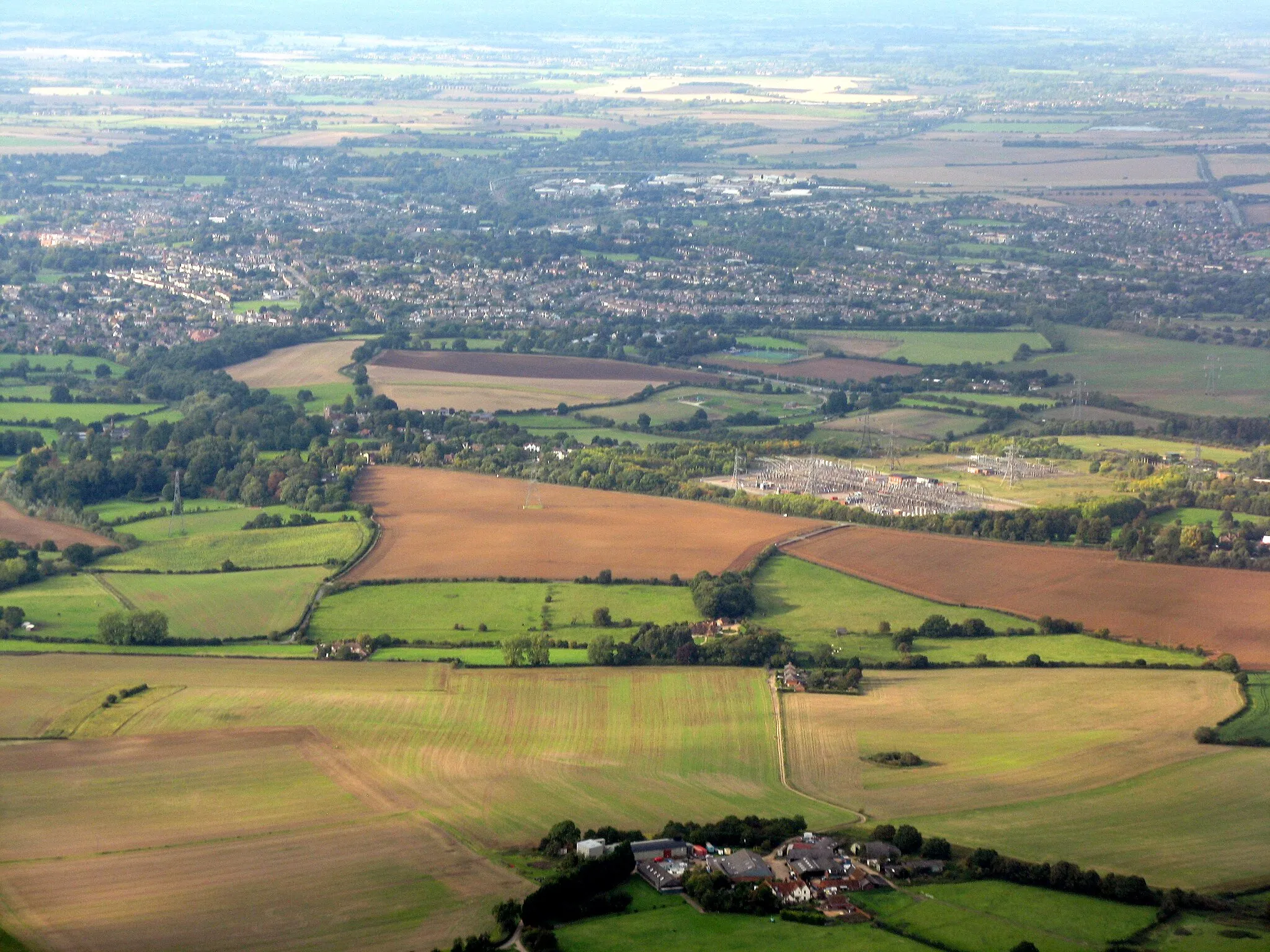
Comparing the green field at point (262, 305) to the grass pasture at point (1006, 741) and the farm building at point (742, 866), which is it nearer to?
the grass pasture at point (1006, 741)

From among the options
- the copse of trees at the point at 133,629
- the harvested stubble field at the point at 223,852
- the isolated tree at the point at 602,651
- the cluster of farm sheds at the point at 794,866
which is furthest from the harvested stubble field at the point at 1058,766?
the copse of trees at the point at 133,629

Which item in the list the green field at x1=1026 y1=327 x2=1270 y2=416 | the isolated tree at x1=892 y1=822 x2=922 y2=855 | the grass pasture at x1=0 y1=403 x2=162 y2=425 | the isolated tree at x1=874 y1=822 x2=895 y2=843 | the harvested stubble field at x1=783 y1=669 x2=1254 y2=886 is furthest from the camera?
the green field at x1=1026 y1=327 x2=1270 y2=416

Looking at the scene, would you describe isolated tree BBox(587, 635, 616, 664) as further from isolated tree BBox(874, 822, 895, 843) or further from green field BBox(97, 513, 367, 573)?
isolated tree BBox(874, 822, 895, 843)

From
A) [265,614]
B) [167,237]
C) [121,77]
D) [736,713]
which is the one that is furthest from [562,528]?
[121,77]

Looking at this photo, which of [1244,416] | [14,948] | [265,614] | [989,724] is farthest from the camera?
[1244,416]

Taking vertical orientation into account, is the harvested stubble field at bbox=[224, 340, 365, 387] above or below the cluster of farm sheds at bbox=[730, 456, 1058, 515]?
above

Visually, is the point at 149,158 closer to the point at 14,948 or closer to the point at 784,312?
the point at 784,312

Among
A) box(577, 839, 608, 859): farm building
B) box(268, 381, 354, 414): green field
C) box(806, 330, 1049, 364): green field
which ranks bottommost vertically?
box(268, 381, 354, 414): green field

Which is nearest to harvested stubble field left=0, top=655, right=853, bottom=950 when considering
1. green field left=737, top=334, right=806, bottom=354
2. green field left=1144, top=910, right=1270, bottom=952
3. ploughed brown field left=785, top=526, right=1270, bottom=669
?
green field left=1144, top=910, right=1270, bottom=952
